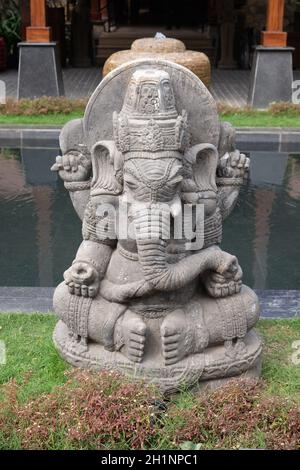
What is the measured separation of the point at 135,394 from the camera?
133 inches

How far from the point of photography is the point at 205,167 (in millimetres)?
3783

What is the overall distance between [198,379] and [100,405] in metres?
0.62

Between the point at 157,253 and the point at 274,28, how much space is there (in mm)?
9782

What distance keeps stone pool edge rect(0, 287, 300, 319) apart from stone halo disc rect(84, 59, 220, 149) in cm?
163

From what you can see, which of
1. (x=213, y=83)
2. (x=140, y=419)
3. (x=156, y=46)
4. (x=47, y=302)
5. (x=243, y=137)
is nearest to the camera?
(x=140, y=419)

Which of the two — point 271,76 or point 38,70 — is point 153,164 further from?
point 38,70

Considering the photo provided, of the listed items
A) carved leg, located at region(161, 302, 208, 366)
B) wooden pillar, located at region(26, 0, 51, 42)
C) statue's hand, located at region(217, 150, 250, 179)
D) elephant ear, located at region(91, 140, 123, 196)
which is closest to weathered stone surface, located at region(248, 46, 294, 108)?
wooden pillar, located at region(26, 0, 51, 42)

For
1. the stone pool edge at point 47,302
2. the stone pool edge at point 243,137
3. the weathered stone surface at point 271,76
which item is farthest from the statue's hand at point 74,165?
the weathered stone surface at point 271,76

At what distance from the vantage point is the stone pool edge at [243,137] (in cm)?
1001

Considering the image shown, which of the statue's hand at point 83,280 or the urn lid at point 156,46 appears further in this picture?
the urn lid at point 156,46

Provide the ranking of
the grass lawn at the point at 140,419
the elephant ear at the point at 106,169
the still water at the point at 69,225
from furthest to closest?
the still water at the point at 69,225, the elephant ear at the point at 106,169, the grass lawn at the point at 140,419

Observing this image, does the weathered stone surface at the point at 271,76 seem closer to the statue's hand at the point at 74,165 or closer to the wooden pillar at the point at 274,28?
the wooden pillar at the point at 274,28

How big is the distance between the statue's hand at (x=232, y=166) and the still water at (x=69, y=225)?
2210mm

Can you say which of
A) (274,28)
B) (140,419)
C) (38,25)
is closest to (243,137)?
Result: (274,28)
